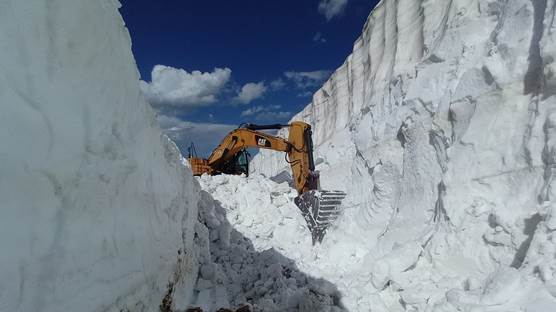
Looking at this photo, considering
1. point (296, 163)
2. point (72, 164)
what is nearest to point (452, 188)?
point (296, 163)

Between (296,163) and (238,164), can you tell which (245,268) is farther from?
(238,164)

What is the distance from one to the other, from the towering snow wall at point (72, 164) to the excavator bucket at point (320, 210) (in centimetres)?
508

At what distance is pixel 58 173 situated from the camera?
2.22 m

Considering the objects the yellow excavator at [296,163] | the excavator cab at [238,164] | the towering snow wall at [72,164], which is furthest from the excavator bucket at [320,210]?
the towering snow wall at [72,164]

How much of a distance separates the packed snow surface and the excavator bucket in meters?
0.19

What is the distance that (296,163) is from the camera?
9766 millimetres

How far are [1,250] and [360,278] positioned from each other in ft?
16.3

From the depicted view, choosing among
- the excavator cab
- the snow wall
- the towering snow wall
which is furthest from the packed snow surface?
the towering snow wall

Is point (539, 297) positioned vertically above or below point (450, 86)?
below

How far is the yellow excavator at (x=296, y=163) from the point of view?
8648 mm

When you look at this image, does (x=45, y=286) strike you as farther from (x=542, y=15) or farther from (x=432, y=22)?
(x=432, y=22)

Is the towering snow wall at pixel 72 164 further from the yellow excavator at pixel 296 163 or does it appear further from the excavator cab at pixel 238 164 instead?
the excavator cab at pixel 238 164

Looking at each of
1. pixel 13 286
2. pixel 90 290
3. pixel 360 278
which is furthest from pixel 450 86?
pixel 13 286

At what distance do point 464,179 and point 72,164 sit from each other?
4.90m
